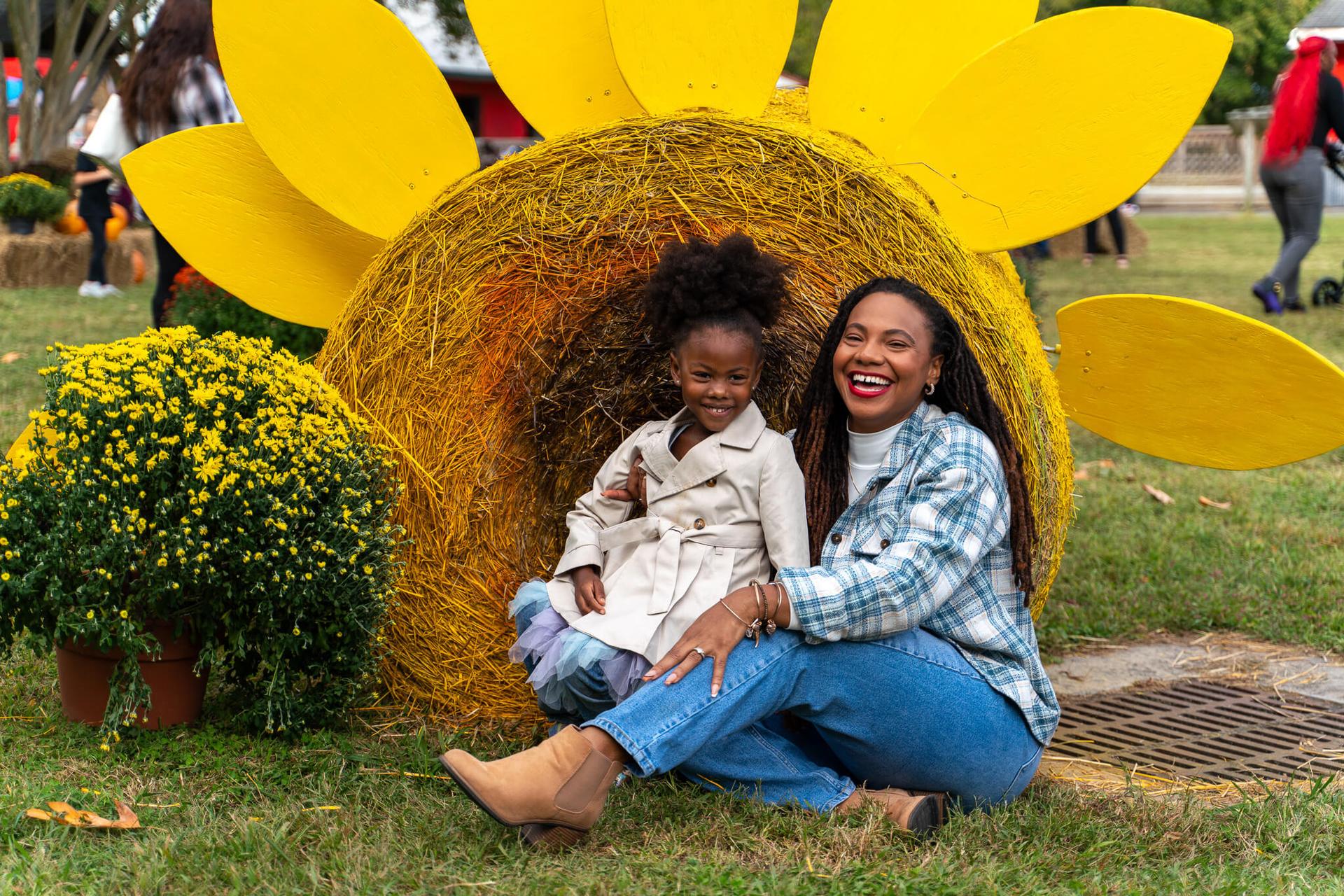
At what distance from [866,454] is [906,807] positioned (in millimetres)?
808

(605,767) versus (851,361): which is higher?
(851,361)

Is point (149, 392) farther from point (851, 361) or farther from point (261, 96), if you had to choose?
point (851, 361)

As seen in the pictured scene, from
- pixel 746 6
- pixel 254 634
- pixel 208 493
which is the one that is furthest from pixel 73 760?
pixel 746 6

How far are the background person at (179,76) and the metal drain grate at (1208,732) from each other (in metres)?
4.24

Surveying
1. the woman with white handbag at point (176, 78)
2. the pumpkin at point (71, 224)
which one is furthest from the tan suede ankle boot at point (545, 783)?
the pumpkin at point (71, 224)

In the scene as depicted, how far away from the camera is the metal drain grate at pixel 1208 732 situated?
3.49 metres

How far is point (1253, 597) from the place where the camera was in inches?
189

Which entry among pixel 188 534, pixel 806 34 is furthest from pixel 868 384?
pixel 806 34

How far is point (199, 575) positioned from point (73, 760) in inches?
21.6

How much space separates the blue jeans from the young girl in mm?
315

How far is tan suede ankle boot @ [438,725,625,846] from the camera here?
8.70 feet

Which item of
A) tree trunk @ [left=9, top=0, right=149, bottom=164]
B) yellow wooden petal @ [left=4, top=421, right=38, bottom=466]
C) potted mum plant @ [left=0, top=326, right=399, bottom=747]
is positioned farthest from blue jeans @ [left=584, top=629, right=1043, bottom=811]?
tree trunk @ [left=9, top=0, right=149, bottom=164]

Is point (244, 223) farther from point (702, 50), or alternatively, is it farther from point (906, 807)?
point (906, 807)

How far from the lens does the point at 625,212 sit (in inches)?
140
